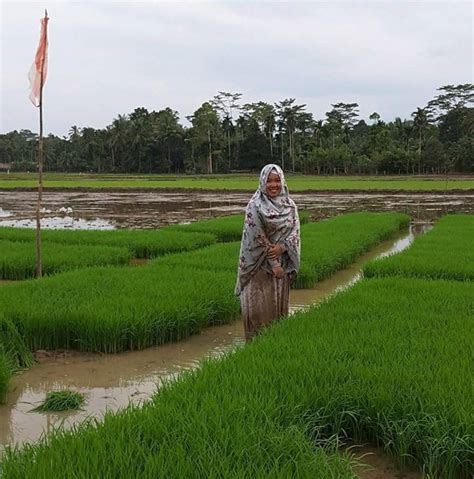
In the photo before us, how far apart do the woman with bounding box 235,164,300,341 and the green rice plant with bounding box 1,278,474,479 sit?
246 millimetres

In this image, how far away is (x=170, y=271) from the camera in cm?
712

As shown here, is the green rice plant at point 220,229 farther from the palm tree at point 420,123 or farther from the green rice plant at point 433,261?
the palm tree at point 420,123

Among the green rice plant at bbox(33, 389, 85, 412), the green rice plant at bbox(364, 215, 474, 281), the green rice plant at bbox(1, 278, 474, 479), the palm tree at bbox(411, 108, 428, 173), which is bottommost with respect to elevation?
the green rice plant at bbox(33, 389, 85, 412)

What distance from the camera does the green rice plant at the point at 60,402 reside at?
3676 mm

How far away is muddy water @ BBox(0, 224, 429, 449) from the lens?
139 inches

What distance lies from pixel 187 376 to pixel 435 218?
1590 centimetres

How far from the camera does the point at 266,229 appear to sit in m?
4.33

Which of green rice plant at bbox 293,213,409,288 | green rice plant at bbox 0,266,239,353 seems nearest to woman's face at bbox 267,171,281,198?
green rice plant at bbox 0,266,239,353

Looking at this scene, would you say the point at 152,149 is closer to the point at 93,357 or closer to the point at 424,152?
the point at 424,152

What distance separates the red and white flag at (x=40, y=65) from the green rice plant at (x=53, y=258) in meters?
2.36

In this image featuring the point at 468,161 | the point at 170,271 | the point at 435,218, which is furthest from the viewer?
the point at 468,161

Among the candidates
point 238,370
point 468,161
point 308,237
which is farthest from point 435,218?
point 468,161

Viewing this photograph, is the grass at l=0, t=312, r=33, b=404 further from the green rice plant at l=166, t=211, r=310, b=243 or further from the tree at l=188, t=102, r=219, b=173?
the tree at l=188, t=102, r=219, b=173

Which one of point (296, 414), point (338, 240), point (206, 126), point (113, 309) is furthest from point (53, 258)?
point (206, 126)
